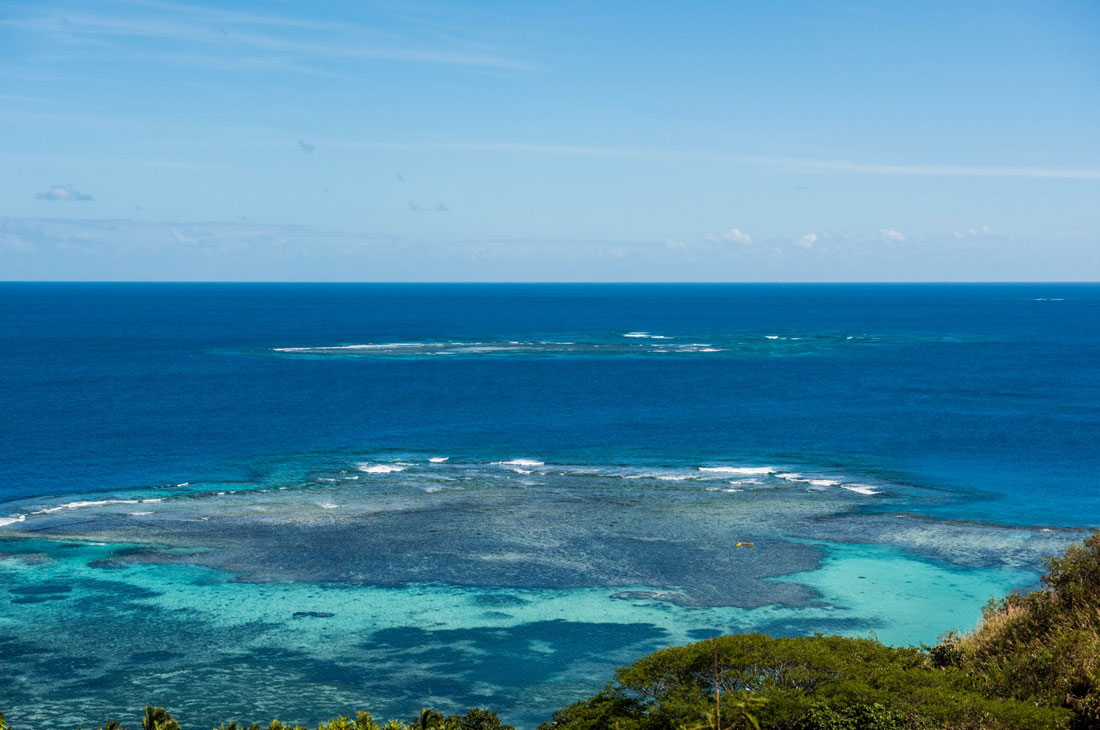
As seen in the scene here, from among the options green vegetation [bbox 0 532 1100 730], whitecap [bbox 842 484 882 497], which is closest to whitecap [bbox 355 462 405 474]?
whitecap [bbox 842 484 882 497]

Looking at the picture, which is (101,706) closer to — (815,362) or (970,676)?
(970,676)

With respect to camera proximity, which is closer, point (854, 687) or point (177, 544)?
point (854, 687)

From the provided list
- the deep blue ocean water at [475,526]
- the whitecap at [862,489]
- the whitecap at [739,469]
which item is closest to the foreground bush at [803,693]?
the deep blue ocean water at [475,526]

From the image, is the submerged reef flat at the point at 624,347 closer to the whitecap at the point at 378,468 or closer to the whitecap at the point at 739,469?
the whitecap at the point at 378,468

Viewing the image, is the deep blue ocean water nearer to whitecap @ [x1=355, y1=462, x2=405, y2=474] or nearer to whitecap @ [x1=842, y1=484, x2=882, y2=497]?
whitecap @ [x1=355, y1=462, x2=405, y2=474]

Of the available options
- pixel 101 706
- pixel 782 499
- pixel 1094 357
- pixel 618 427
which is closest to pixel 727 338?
pixel 1094 357

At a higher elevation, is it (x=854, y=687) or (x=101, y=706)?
(x=854, y=687)

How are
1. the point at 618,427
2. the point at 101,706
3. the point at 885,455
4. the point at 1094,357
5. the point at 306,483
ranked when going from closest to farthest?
the point at 101,706
the point at 306,483
the point at 885,455
the point at 618,427
the point at 1094,357
